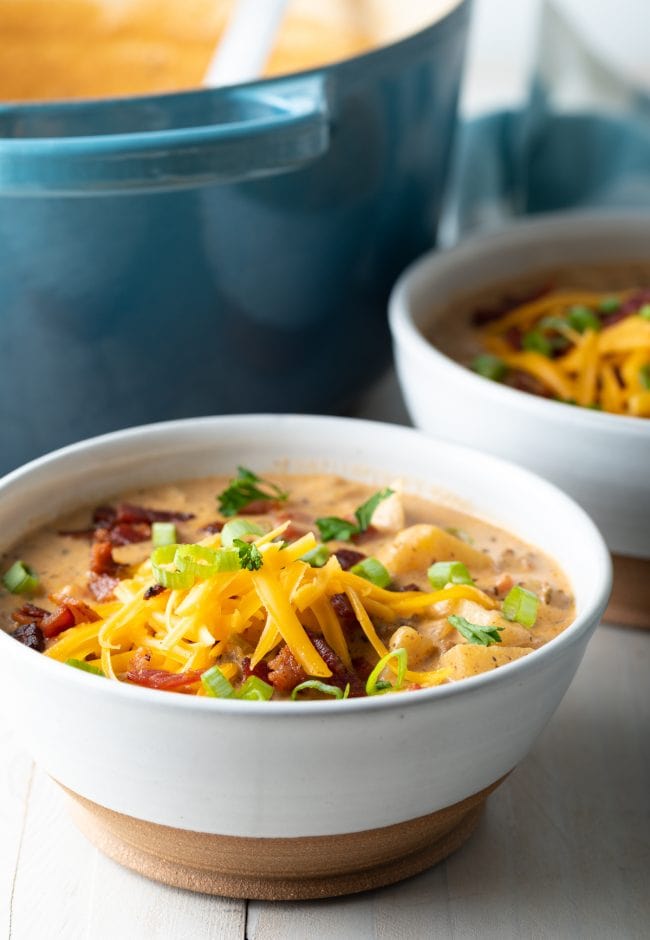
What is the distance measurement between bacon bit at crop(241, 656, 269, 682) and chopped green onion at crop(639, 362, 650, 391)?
1023 millimetres

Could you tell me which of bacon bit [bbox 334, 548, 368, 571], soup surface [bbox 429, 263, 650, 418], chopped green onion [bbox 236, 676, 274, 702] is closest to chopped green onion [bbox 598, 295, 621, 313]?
soup surface [bbox 429, 263, 650, 418]

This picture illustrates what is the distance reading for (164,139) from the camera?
6.66 feet

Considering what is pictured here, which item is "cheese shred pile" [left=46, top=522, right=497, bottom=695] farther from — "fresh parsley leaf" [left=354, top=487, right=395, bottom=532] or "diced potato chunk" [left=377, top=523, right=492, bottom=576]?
"fresh parsley leaf" [left=354, top=487, right=395, bottom=532]

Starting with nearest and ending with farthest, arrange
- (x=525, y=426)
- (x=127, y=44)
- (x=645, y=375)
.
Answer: (x=525, y=426), (x=645, y=375), (x=127, y=44)

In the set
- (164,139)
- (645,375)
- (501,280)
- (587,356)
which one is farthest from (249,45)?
(645,375)

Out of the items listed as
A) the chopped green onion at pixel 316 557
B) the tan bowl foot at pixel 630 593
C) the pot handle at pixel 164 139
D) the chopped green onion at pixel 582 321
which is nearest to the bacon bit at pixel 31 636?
the chopped green onion at pixel 316 557

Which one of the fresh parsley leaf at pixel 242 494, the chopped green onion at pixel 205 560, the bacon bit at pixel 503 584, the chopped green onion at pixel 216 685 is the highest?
the chopped green onion at pixel 205 560

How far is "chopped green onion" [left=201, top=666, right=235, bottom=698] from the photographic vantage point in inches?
60.1

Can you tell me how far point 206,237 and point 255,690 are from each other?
1057mm

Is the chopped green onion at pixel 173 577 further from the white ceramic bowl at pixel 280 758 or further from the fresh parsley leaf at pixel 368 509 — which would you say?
the fresh parsley leaf at pixel 368 509

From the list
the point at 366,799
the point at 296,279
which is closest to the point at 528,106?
the point at 296,279

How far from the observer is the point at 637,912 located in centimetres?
169

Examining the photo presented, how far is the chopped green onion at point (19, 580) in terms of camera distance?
1.81m

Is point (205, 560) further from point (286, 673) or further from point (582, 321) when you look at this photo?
point (582, 321)
